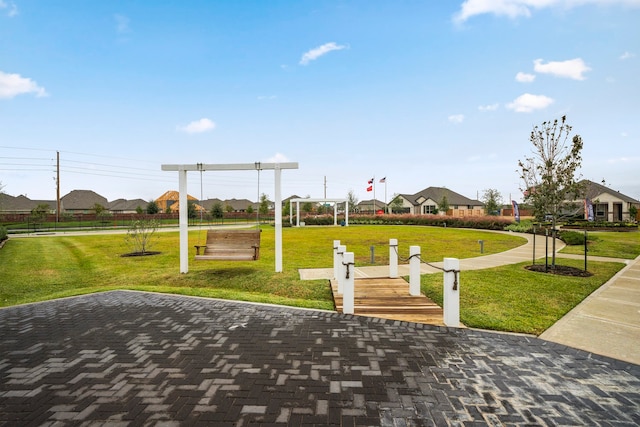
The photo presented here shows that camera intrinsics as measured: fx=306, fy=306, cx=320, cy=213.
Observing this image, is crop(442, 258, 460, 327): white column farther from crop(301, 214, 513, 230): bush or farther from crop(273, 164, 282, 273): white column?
crop(301, 214, 513, 230): bush

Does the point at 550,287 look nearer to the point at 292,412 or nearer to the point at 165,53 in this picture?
the point at 292,412

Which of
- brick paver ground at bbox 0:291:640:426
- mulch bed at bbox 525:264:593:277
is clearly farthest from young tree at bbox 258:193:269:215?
brick paver ground at bbox 0:291:640:426

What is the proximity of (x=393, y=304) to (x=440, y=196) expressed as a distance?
6092 cm

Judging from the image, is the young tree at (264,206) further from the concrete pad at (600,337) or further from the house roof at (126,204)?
the concrete pad at (600,337)

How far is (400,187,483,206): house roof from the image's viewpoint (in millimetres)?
Result: 61281

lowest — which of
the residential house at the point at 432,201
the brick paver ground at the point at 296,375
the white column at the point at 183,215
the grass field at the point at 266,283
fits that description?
the grass field at the point at 266,283

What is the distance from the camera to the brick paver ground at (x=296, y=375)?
8.44ft

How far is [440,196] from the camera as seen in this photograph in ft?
203

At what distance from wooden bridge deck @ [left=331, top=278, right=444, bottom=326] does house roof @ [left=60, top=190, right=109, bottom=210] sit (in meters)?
84.3

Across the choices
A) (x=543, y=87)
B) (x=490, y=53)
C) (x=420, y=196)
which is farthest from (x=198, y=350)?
(x=420, y=196)

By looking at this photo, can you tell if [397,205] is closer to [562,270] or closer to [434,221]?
[434,221]

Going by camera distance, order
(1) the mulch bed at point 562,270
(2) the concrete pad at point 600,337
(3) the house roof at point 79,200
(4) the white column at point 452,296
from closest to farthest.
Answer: (2) the concrete pad at point 600,337
(4) the white column at point 452,296
(1) the mulch bed at point 562,270
(3) the house roof at point 79,200

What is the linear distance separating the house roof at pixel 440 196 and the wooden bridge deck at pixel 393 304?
57.0 metres

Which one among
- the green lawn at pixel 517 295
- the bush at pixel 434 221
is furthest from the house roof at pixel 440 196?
the green lawn at pixel 517 295
